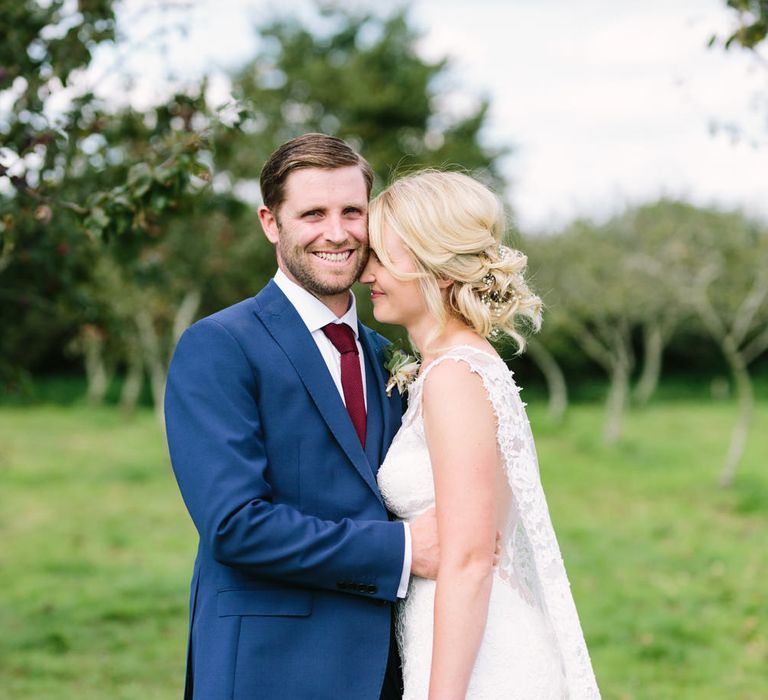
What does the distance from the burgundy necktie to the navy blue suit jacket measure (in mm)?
123

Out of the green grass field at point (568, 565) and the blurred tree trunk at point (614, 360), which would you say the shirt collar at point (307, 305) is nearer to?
the green grass field at point (568, 565)

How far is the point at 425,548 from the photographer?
2.50 meters

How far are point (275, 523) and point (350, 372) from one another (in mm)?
612

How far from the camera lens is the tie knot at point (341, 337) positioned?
2824mm

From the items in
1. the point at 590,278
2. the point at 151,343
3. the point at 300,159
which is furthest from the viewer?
the point at 590,278

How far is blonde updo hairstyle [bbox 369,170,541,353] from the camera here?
2.66m

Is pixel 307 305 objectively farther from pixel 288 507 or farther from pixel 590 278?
pixel 590 278

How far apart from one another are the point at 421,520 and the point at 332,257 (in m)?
0.82

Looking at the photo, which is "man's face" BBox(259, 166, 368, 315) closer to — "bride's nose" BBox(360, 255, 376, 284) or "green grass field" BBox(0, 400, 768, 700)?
"bride's nose" BBox(360, 255, 376, 284)

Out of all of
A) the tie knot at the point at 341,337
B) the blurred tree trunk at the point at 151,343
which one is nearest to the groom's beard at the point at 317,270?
the tie knot at the point at 341,337

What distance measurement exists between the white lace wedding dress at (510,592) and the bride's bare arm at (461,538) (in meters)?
0.13

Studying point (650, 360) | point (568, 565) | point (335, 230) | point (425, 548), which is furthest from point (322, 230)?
point (650, 360)

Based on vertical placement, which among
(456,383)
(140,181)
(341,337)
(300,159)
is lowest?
(456,383)

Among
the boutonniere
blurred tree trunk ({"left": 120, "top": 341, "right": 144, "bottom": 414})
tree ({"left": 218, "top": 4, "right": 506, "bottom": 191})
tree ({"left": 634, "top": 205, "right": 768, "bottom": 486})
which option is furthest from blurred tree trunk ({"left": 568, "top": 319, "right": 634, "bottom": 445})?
the boutonniere
